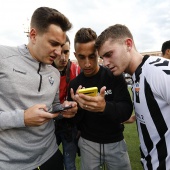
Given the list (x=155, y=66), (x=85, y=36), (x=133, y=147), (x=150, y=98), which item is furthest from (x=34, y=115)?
(x=133, y=147)

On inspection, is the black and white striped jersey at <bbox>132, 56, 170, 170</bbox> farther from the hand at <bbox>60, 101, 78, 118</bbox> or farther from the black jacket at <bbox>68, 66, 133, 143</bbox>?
the hand at <bbox>60, 101, 78, 118</bbox>

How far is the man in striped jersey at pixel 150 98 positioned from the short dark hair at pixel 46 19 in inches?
24.0

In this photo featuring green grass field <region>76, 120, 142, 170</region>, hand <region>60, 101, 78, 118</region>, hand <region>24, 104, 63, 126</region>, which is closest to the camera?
hand <region>24, 104, 63, 126</region>

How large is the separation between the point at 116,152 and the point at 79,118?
65 cm

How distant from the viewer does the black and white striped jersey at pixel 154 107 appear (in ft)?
5.48

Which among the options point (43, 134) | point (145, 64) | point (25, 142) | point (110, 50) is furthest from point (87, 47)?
point (25, 142)

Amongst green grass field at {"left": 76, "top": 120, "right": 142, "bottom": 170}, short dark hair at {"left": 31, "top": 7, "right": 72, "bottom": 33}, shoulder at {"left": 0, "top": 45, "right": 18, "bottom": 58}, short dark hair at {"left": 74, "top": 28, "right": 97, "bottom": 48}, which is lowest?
green grass field at {"left": 76, "top": 120, "right": 142, "bottom": 170}

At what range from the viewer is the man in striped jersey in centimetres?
169

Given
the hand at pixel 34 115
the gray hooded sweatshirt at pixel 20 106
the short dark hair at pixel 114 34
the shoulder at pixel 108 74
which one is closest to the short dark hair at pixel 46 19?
the gray hooded sweatshirt at pixel 20 106

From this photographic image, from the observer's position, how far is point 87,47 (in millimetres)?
2541

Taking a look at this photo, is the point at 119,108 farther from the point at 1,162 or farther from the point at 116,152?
the point at 1,162

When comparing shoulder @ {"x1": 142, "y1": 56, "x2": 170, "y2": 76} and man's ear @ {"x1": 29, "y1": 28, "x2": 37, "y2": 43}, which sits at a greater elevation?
man's ear @ {"x1": 29, "y1": 28, "x2": 37, "y2": 43}

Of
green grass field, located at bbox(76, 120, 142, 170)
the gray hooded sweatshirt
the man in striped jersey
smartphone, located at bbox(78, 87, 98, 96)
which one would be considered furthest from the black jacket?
green grass field, located at bbox(76, 120, 142, 170)

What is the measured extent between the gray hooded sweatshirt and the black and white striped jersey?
94 cm
